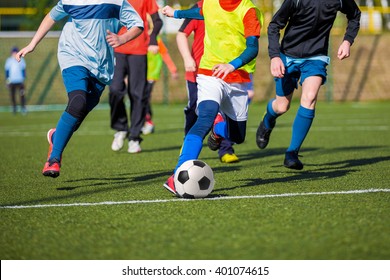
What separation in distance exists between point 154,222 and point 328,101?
24051 mm

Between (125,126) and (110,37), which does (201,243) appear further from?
(125,126)

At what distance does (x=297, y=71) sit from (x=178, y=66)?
20.5 m

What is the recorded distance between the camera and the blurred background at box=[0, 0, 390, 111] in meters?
28.0

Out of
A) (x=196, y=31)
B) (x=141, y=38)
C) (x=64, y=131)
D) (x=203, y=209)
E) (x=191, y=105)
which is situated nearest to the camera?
(x=203, y=209)

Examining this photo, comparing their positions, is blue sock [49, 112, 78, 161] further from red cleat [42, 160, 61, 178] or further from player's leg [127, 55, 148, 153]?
player's leg [127, 55, 148, 153]

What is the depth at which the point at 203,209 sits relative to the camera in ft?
18.5

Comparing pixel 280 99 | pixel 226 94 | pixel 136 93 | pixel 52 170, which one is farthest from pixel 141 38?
pixel 52 170

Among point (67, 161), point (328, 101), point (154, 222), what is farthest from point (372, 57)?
point (154, 222)

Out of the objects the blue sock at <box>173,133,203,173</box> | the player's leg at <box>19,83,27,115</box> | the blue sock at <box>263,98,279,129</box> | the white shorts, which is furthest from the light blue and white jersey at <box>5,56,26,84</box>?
the blue sock at <box>173,133,203,173</box>

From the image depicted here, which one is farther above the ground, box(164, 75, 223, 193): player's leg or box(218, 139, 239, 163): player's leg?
box(164, 75, 223, 193): player's leg

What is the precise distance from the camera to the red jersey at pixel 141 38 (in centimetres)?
1077

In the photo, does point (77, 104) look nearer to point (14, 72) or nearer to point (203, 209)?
point (203, 209)

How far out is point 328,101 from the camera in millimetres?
28578

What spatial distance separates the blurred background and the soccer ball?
21272 millimetres
